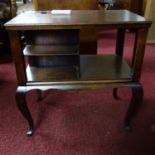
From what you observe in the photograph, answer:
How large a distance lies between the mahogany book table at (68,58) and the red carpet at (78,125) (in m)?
0.11

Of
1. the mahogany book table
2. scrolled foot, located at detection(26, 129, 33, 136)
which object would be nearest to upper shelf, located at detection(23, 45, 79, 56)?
the mahogany book table

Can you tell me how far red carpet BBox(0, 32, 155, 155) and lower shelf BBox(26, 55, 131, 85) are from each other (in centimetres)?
43

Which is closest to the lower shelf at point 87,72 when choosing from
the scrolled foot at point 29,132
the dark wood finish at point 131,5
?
the scrolled foot at point 29,132

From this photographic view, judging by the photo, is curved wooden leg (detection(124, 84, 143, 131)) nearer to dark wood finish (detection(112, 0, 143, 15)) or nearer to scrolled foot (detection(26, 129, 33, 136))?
scrolled foot (detection(26, 129, 33, 136))

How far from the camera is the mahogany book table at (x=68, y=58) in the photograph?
1.03 m

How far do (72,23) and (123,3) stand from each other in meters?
3.23

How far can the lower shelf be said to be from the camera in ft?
3.88

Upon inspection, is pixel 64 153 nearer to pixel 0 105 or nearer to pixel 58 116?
pixel 58 116

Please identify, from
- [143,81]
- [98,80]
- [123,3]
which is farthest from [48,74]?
[123,3]

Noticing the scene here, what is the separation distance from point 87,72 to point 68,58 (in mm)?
220

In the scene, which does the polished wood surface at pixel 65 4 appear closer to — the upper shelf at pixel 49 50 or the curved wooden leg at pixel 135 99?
the upper shelf at pixel 49 50

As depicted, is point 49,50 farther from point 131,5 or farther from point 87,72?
point 131,5

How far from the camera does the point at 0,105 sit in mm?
1707

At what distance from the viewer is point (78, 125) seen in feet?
4.80
